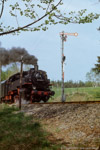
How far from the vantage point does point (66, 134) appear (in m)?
8.19

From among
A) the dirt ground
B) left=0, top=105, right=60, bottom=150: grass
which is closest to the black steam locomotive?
the dirt ground

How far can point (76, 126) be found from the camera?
28.7 feet

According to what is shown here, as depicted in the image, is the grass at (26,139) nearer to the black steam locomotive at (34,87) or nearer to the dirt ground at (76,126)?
the dirt ground at (76,126)

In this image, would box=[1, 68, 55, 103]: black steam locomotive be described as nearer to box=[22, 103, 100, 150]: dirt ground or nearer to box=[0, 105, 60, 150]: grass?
box=[22, 103, 100, 150]: dirt ground

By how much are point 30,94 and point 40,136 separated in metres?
14.0

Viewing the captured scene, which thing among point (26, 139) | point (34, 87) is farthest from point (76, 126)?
point (34, 87)

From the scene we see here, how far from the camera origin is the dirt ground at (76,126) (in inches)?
278

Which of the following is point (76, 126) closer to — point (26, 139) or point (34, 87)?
point (26, 139)

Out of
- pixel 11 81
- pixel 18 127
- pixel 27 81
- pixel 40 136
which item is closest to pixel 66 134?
pixel 40 136

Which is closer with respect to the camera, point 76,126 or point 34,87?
point 76,126

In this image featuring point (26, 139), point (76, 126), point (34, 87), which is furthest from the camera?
point (34, 87)

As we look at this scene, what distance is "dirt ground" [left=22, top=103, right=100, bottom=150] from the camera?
707 cm

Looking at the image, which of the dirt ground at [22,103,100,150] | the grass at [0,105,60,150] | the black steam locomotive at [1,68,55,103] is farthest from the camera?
the black steam locomotive at [1,68,55,103]

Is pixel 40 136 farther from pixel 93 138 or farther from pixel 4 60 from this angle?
pixel 4 60
